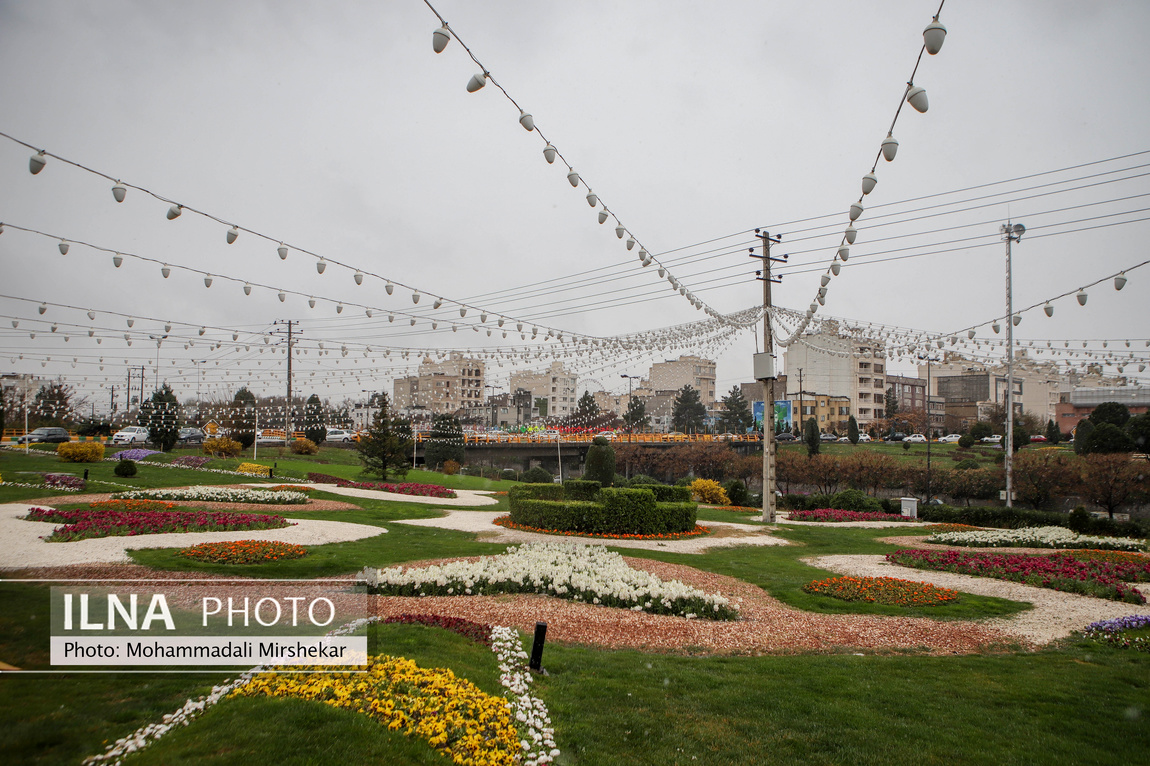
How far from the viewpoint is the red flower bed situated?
7.64 metres

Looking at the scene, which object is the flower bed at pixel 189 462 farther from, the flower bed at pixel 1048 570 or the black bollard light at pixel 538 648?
the flower bed at pixel 1048 570

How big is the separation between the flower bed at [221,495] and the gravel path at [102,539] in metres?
3.40

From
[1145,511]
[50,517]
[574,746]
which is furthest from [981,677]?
[1145,511]

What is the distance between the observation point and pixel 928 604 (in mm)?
10883

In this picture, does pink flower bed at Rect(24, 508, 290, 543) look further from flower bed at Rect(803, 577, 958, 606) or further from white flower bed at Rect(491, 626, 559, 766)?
flower bed at Rect(803, 577, 958, 606)

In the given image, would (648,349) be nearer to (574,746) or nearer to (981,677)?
(981,677)

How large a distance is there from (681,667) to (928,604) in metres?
6.14

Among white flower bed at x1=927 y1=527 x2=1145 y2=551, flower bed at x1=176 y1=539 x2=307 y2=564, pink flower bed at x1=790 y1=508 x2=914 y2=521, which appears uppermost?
flower bed at x1=176 y1=539 x2=307 y2=564

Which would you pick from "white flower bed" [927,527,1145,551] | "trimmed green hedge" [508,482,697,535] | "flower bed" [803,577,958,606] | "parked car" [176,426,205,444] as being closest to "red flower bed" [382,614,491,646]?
"flower bed" [803,577,958,606]

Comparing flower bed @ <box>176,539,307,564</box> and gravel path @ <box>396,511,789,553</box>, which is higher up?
flower bed @ <box>176,539,307,564</box>

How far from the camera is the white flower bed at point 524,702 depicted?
16.0ft

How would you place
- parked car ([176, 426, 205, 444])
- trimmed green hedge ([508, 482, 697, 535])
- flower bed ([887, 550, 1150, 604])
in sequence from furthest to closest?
parked car ([176, 426, 205, 444])
trimmed green hedge ([508, 482, 697, 535])
flower bed ([887, 550, 1150, 604])

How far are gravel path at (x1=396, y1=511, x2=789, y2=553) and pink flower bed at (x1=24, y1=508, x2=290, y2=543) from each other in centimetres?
471

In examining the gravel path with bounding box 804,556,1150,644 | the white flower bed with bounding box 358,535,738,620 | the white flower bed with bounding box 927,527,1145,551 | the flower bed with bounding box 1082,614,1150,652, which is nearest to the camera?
the flower bed with bounding box 1082,614,1150,652
